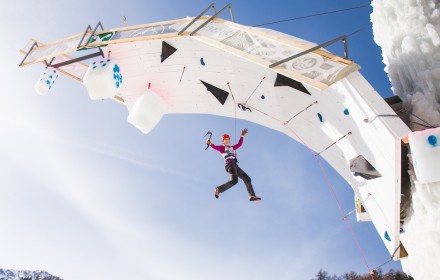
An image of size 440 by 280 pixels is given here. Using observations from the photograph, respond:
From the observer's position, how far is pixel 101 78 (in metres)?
7.58

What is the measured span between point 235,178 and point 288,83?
2441 mm

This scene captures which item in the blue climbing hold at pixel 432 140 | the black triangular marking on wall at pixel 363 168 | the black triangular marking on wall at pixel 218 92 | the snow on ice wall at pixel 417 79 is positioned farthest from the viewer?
the black triangular marking on wall at pixel 218 92

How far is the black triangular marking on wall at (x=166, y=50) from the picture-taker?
768 centimetres

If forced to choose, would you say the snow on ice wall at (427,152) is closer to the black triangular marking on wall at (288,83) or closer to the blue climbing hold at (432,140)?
the blue climbing hold at (432,140)

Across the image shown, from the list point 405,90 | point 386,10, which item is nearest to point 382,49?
point 386,10

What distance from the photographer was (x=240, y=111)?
9.06 m

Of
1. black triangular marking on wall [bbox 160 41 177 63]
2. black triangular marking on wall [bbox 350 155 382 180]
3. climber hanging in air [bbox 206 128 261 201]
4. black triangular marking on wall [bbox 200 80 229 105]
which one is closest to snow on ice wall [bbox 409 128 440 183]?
black triangular marking on wall [bbox 350 155 382 180]

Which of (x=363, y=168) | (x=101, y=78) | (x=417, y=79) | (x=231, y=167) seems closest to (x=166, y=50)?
(x=101, y=78)

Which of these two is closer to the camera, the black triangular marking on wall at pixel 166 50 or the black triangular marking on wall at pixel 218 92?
the black triangular marking on wall at pixel 166 50

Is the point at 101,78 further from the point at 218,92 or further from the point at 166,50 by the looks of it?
the point at 218,92

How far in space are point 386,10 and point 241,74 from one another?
326cm

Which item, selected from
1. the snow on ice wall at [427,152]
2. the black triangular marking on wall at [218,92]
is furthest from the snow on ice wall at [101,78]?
the snow on ice wall at [427,152]

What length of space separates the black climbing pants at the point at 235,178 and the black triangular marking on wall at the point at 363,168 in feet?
7.18

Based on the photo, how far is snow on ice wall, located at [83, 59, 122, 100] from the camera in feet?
24.9
